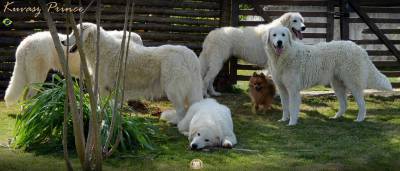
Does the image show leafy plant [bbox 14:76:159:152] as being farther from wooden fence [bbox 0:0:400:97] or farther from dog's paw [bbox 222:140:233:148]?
wooden fence [bbox 0:0:400:97]

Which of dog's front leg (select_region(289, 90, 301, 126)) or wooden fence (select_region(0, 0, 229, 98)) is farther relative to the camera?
wooden fence (select_region(0, 0, 229, 98))

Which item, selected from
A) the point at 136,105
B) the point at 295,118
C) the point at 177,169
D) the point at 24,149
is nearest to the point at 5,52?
the point at 136,105

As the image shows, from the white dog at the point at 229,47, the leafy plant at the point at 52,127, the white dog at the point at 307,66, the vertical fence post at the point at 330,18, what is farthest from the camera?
the vertical fence post at the point at 330,18

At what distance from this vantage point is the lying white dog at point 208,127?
6637 mm

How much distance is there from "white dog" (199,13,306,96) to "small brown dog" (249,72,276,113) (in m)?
1.94

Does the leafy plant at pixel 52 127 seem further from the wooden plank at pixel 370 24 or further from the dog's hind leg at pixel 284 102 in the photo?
the wooden plank at pixel 370 24

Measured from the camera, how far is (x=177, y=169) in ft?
18.7

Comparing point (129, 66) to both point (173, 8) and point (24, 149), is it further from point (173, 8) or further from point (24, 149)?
point (173, 8)

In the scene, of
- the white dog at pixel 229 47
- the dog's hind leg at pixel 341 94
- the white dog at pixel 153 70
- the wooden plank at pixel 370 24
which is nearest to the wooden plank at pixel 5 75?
the white dog at pixel 153 70

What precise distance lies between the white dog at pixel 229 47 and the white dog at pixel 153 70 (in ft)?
9.60

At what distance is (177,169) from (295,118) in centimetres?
309

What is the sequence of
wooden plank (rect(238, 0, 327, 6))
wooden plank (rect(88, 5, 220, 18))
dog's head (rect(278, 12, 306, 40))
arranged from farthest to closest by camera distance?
wooden plank (rect(238, 0, 327, 6)), wooden plank (rect(88, 5, 220, 18)), dog's head (rect(278, 12, 306, 40))

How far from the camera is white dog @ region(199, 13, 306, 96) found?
36.9 ft

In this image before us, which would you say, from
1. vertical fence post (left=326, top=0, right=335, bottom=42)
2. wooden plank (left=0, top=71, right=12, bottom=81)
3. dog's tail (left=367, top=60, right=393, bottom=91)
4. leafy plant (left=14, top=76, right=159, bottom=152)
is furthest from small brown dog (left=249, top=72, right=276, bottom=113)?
wooden plank (left=0, top=71, right=12, bottom=81)
